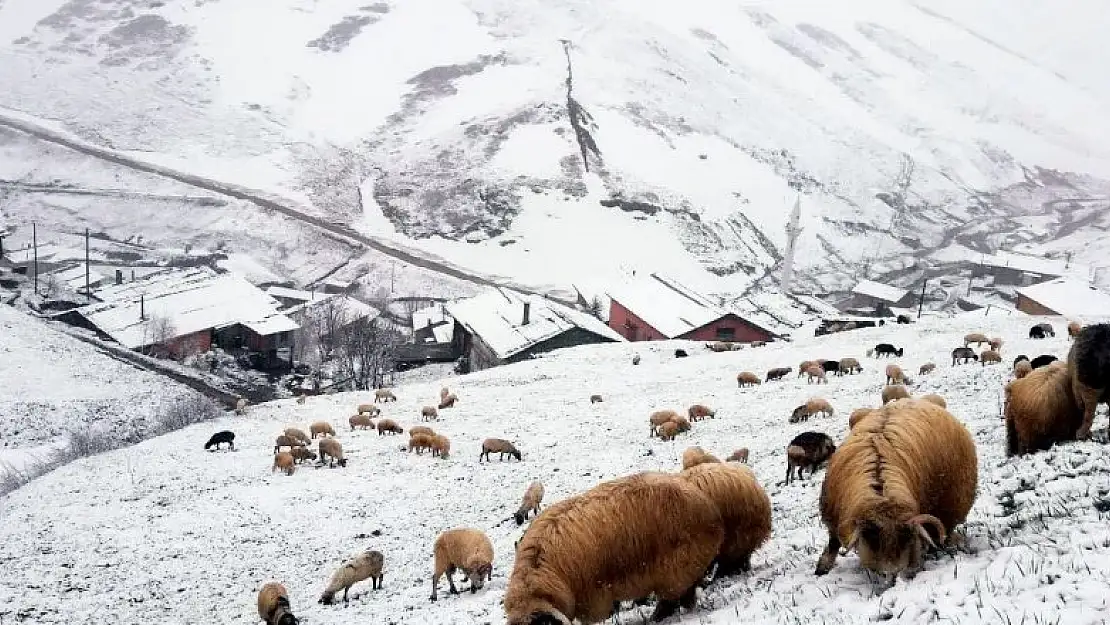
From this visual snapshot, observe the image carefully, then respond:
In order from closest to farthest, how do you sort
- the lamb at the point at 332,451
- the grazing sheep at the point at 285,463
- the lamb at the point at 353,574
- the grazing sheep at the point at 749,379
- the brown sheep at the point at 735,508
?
the brown sheep at the point at 735,508
the lamb at the point at 353,574
the grazing sheep at the point at 285,463
the lamb at the point at 332,451
the grazing sheep at the point at 749,379

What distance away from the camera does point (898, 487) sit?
750cm

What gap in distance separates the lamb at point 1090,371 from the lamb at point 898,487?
9.44 ft

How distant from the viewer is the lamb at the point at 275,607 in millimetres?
12836

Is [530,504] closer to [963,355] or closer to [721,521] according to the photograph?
[721,521]

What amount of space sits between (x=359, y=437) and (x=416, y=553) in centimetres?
1499

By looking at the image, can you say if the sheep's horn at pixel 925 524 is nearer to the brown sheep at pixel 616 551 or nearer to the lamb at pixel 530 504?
the brown sheep at pixel 616 551

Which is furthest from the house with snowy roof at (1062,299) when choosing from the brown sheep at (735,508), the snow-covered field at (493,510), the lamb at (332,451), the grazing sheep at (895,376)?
the brown sheep at (735,508)

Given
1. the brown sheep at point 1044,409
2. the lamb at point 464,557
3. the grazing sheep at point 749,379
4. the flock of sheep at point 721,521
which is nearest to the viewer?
the flock of sheep at point 721,521

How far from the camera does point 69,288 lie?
74562mm

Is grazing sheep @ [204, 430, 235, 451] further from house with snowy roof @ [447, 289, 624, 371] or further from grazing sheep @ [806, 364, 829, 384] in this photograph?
house with snowy roof @ [447, 289, 624, 371]

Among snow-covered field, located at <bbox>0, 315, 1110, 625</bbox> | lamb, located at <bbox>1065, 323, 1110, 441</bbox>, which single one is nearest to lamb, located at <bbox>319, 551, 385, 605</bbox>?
snow-covered field, located at <bbox>0, 315, 1110, 625</bbox>

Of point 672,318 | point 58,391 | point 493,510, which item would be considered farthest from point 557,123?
point 493,510

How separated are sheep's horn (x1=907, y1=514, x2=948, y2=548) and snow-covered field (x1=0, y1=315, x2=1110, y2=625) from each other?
1.03 feet

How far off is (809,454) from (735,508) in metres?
6.40
